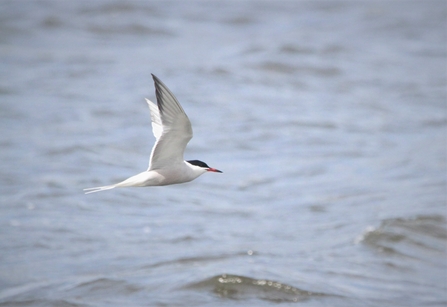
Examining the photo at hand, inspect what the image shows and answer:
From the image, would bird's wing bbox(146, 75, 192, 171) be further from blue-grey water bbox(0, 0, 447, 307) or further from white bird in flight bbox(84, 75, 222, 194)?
blue-grey water bbox(0, 0, 447, 307)

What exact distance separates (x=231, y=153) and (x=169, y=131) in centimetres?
738

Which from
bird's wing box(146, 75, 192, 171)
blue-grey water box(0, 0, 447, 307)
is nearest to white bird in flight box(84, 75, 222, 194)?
bird's wing box(146, 75, 192, 171)

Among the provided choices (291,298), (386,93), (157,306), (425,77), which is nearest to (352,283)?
(291,298)

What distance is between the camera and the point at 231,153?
1297 centimetres

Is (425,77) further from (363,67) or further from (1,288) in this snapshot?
(1,288)

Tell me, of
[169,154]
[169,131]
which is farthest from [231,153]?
[169,131]

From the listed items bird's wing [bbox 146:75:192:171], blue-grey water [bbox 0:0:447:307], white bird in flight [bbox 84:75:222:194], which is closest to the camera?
bird's wing [bbox 146:75:192:171]

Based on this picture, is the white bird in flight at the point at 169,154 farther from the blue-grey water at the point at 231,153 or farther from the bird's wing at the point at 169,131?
the blue-grey water at the point at 231,153

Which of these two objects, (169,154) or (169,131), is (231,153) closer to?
(169,154)

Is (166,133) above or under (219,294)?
above

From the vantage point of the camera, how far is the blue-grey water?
8.43 meters

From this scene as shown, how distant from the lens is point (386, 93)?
16.5m

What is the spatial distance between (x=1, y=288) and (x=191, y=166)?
3266 millimetres

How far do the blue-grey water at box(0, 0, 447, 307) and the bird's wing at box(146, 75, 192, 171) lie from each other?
2.39 metres
